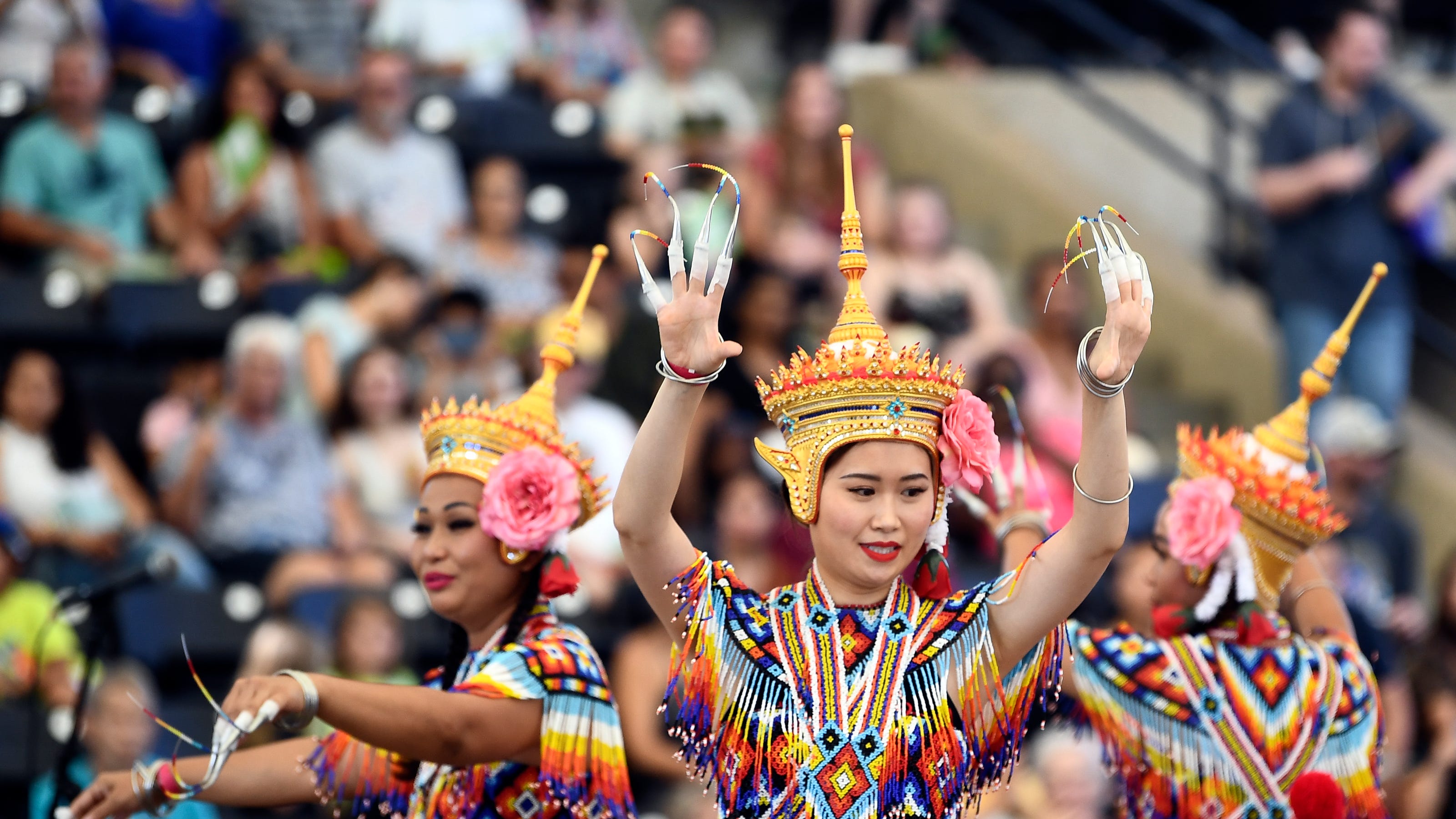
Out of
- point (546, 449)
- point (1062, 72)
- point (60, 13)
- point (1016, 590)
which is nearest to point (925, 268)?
point (1062, 72)

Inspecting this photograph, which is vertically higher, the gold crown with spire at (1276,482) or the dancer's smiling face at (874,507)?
the gold crown with spire at (1276,482)

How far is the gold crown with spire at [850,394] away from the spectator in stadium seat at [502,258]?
467cm

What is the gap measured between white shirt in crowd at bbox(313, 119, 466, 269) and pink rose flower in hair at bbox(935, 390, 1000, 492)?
17.1ft

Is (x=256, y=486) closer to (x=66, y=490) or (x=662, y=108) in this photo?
(x=66, y=490)

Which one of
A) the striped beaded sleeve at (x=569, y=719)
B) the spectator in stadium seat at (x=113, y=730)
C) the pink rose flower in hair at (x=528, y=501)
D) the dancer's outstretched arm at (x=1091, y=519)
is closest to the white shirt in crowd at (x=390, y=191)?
the spectator in stadium seat at (x=113, y=730)

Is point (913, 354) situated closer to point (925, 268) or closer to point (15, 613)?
point (15, 613)

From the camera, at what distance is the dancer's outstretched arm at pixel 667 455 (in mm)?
3762

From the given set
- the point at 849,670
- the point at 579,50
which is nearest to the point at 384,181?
the point at 579,50

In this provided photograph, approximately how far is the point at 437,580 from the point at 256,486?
3.14 metres

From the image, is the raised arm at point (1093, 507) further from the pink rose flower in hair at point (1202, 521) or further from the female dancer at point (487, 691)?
the female dancer at point (487, 691)

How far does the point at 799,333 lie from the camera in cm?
867

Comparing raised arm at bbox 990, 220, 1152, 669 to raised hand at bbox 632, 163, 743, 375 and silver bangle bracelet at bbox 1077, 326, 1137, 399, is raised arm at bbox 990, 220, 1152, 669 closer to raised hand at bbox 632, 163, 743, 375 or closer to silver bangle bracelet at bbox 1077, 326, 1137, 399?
silver bangle bracelet at bbox 1077, 326, 1137, 399

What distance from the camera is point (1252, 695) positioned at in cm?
473

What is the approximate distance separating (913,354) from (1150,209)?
680cm
